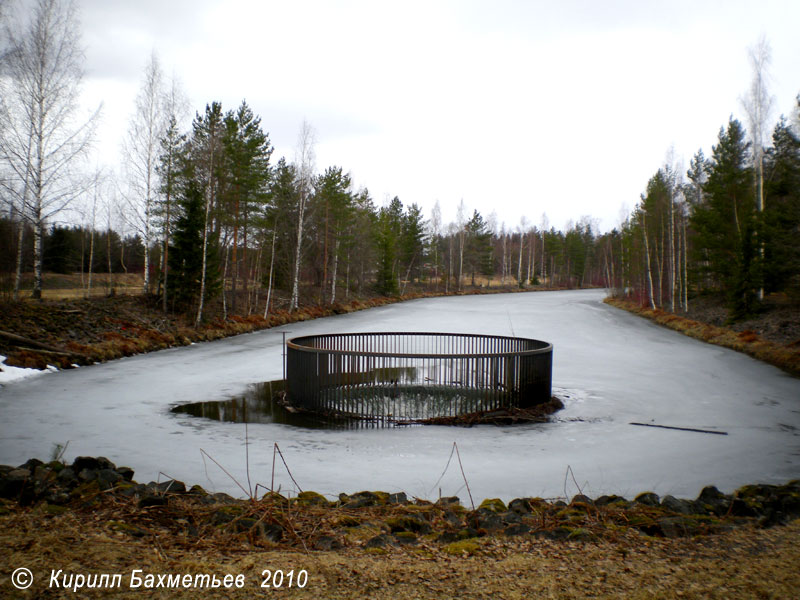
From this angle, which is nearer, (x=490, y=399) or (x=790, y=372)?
(x=490, y=399)

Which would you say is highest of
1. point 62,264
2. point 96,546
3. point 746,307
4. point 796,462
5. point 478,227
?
point 478,227

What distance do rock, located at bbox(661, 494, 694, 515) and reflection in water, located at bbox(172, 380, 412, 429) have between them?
4.67 metres

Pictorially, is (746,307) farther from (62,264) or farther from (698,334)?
(62,264)

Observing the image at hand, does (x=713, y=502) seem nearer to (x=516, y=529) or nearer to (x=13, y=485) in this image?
(x=516, y=529)

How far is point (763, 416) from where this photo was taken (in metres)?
9.90

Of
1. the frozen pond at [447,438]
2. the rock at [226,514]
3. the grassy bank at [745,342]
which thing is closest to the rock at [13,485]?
the frozen pond at [447,438]

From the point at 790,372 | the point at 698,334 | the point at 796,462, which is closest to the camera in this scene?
the point at 796,462

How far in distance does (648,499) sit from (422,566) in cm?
299

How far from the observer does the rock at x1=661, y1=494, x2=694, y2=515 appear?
16.4 feet

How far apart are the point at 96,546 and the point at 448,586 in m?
2.52

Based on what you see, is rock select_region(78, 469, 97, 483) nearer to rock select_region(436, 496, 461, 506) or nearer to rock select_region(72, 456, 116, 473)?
rock select_region(72, 456, 116, 473)

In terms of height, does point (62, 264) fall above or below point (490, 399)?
above

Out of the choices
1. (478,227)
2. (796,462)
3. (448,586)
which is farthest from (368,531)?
(478,227)
